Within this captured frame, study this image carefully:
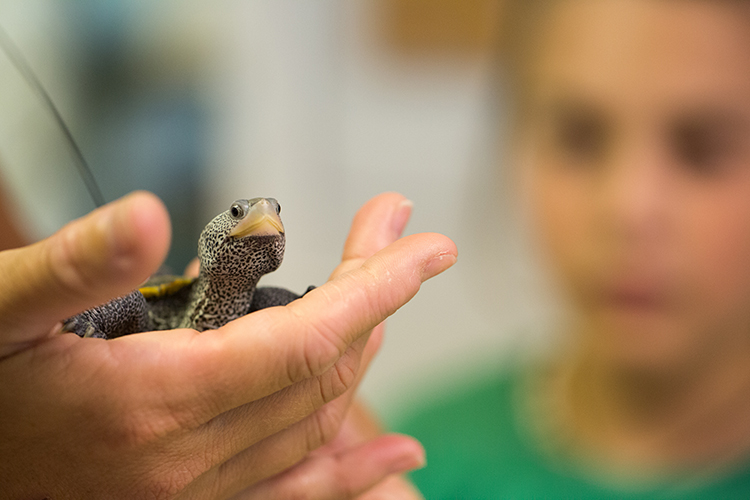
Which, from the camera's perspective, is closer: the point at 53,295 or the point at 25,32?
the point at 53,295

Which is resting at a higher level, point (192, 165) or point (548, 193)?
point (192, 165)

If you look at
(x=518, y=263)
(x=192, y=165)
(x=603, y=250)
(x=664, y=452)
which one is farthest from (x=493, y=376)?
(x=192, y=165)

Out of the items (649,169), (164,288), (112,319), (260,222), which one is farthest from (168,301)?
(649,169)

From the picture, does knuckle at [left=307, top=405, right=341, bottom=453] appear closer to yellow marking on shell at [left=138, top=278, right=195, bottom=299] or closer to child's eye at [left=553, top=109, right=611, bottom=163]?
yellow marking on shell at [left=138, top=278, right=195, bottom=299]

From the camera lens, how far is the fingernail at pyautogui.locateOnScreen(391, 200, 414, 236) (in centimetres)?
71

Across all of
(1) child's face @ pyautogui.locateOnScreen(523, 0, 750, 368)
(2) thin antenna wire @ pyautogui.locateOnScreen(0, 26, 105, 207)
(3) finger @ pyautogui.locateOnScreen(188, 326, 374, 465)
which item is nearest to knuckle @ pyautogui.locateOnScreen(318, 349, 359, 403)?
Answer: (3) finger @ pyautogui.locateOnScreen(188, 326, 374, 465)

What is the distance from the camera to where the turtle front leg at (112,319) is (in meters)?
0.55

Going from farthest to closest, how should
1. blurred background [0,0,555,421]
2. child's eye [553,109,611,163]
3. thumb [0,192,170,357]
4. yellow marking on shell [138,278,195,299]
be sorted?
blurred background [0,0,555,421]
child's eye [553,109,611,163]
yellow marking on shell [138,278,195,299]
thumb [0,192,170,357]

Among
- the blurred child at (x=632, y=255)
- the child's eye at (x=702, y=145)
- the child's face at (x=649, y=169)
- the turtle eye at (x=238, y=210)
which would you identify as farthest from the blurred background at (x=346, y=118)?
the turtle eye at (x=238, y=210)

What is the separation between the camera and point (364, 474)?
30.0 inches

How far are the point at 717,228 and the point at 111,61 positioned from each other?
2168mm

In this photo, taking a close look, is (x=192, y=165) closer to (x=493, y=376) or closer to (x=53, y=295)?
(x=493, y=376)

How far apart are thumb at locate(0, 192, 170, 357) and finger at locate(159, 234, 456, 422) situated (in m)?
0.09

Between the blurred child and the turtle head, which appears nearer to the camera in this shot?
the turtle head
